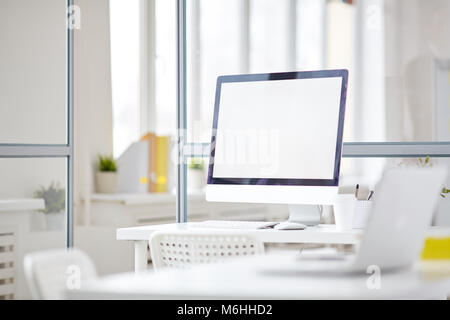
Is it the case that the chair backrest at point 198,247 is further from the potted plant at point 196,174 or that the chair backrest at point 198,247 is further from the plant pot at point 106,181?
the plant pot at point 106,181

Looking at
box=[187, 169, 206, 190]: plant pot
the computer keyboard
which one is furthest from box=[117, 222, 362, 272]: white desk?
box=[187, 169, 206, 190]: plant pot

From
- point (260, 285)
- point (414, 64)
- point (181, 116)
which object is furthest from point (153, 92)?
point (260, 285)

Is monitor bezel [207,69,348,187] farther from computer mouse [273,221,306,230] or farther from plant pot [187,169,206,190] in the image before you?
plant pot [187,169,206,190]

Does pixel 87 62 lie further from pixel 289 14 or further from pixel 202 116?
pixel 289 14

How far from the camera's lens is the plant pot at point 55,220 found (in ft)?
11.2

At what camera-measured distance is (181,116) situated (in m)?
3.61

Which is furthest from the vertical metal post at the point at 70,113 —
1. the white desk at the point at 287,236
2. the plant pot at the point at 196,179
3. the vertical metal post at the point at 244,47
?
the vertical metal post at the point at 244,47

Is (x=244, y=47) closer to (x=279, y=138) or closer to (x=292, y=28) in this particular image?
(x=292, y=28)

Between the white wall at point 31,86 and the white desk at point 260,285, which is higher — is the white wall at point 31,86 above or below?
above

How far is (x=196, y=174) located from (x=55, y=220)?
87 centimetres

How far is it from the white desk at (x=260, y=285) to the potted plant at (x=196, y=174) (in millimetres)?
2367

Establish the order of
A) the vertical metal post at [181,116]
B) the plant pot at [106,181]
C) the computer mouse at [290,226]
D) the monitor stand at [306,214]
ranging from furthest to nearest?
the plant pot at [106,181], the vertical metal post at [181,116], the monitor stand at [306,214], the computer mouse at [290,226]

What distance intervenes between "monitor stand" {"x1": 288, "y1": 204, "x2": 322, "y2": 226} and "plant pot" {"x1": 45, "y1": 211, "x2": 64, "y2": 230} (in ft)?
3.75

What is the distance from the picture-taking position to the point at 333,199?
269 cm
